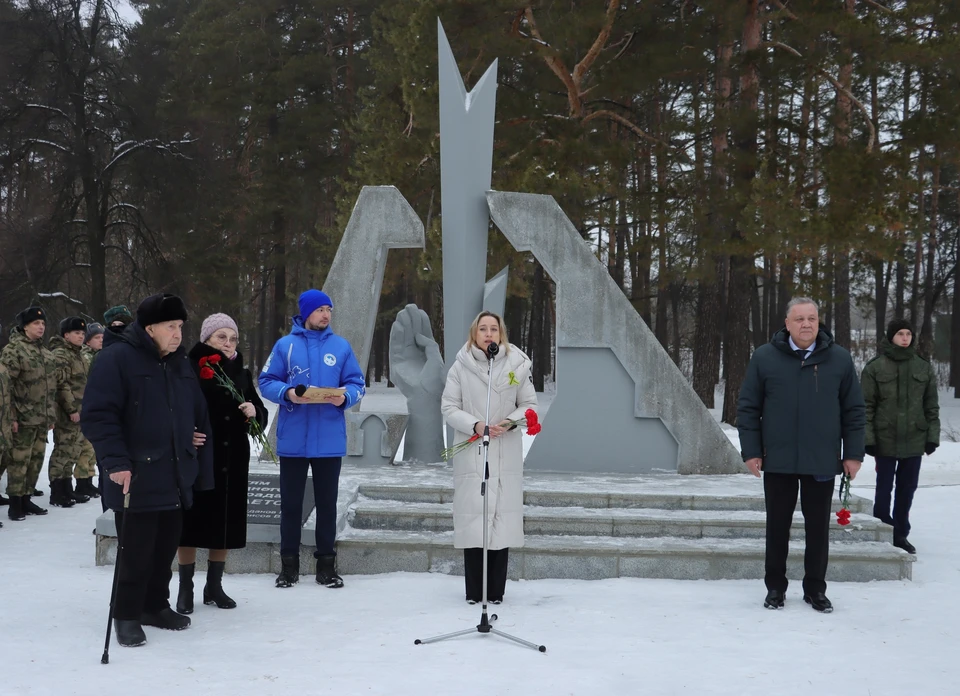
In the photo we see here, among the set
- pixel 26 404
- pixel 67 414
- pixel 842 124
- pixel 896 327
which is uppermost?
pixel 842 124

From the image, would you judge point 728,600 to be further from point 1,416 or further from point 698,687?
point 1,416

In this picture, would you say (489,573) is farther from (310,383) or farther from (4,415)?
(4,415)

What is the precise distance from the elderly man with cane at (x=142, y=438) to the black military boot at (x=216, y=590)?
0.51 meters

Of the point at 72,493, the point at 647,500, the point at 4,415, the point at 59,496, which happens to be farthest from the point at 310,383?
the point at 72,493

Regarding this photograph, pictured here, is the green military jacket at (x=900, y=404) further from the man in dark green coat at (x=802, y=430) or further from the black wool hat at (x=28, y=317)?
the black wool hat at (x=28, y=317)

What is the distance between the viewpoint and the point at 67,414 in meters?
8.01

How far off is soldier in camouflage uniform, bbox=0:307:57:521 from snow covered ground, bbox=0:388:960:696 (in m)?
1.76

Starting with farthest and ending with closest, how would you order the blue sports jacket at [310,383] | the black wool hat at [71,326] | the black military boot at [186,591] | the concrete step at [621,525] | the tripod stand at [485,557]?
the black wool hat at [71,326]
the concrete step at [621,525]
the blue sports jacket at [310,383]
the black military boot at [186,591]
the tripod stand at [485,557]

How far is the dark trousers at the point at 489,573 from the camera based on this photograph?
16.0 feet

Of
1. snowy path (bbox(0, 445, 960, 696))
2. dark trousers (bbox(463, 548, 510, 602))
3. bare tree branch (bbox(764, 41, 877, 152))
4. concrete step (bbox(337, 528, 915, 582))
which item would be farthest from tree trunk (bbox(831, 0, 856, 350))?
dark trousers (bbox(463, 548, 510, 602))

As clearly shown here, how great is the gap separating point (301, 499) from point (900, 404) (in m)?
4.08

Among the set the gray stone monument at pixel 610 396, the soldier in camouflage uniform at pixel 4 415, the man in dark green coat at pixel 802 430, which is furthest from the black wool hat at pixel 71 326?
the man in dark green coat at pixel 802 430

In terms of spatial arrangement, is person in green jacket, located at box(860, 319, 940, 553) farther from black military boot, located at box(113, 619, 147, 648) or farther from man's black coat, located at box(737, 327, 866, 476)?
black military boot, located at box(113, 619, 147, 648)

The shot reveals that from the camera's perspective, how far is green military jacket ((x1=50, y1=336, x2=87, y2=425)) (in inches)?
313
